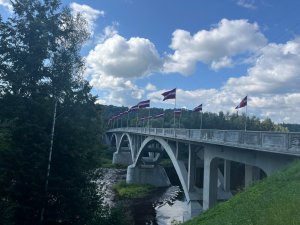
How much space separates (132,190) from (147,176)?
28.4ft

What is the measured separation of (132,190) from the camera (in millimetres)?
56594

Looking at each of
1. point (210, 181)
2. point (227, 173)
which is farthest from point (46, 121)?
point (227, 173)

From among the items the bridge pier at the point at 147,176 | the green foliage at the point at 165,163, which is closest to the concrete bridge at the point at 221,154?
the bridge pier at the point at 147,176

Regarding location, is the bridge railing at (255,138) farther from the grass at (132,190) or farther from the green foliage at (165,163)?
the green foliage at (165,163)

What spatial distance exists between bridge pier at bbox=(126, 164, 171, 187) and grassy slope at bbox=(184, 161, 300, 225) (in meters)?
48.8

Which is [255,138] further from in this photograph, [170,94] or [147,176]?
[147,176]

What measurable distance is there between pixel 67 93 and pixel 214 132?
9772mm

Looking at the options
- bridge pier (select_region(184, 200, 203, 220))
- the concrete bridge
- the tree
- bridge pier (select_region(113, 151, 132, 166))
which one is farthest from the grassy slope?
bridge pier (select_region(113, 151, 132, 166))

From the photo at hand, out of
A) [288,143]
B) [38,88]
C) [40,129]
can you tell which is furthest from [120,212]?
[288,143]

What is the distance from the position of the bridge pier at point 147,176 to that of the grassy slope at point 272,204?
4879 centimetres

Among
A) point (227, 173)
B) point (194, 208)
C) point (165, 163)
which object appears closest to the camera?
point (227, 173)

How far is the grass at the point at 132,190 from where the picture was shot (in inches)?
2114

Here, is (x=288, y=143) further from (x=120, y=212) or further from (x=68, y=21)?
(x=68, y=21)

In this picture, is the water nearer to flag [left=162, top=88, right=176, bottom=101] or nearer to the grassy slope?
flag [left=162, top=88, right=176, bottom=101]
